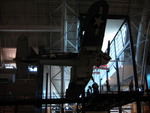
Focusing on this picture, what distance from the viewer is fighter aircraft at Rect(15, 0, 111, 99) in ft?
27.5

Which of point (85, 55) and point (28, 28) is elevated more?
point (28, 28)

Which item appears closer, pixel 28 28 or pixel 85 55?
pixel 85 55

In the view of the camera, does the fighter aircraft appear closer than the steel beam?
Yes

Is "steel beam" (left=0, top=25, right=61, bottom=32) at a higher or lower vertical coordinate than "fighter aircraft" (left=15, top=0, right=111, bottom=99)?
higher

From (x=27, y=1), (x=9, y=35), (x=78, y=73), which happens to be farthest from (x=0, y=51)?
(x=78, y=73)

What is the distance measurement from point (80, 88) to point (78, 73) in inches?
75.8

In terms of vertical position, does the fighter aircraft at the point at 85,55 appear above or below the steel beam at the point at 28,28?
below

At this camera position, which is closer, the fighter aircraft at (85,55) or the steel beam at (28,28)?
the fighter aircraft at (85,55)

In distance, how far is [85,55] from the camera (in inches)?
374

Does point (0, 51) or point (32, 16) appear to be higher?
point (32, 16)

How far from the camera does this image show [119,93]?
430 inches

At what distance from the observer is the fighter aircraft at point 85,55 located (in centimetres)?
838

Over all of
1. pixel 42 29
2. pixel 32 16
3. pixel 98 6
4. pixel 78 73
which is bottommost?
pixel 78 73

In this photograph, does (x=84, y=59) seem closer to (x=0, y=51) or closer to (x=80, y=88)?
(x=80, y=88)
